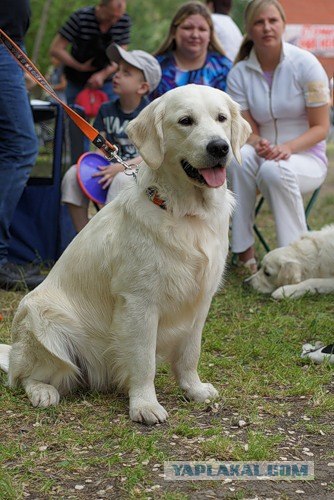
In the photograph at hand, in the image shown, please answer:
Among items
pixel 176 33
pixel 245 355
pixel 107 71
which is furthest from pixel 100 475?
pixel 107 71

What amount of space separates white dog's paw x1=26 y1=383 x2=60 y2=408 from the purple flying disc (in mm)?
2401

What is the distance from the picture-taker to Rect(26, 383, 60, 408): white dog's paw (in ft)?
11.4

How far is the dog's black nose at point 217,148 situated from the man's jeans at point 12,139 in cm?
241

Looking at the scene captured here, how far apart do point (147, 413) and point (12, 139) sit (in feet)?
8.61

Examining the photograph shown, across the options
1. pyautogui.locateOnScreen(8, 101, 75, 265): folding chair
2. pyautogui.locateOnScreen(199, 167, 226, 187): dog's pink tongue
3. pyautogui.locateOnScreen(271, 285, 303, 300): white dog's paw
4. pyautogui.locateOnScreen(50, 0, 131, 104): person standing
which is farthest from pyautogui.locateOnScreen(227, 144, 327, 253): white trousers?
pyautogui.locateOnScreen(199, 167, 226, 187): dog's pink tongue

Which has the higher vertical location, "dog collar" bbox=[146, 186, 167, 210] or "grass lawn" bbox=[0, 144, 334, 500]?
"dog collar" bbox=[146, 186, 167, 210]

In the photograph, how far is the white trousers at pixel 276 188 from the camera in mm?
5809

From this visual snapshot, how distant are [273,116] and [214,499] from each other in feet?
12.8

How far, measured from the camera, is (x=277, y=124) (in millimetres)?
6086

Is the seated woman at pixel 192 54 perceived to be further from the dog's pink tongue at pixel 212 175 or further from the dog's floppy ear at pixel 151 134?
the dog's pink tongue at pixel 212 175

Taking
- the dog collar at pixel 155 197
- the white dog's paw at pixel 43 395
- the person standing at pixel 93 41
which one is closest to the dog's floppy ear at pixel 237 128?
the dog collar at pixel 155 197

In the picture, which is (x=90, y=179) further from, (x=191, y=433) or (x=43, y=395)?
(x=191, y=433)

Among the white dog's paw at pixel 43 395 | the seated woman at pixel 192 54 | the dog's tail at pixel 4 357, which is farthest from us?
the seated woman at pixel 192 54

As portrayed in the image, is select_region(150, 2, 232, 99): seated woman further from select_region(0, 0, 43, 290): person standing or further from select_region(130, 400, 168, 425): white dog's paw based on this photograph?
select_region(130, 400, 168, 425): white dog's paw
